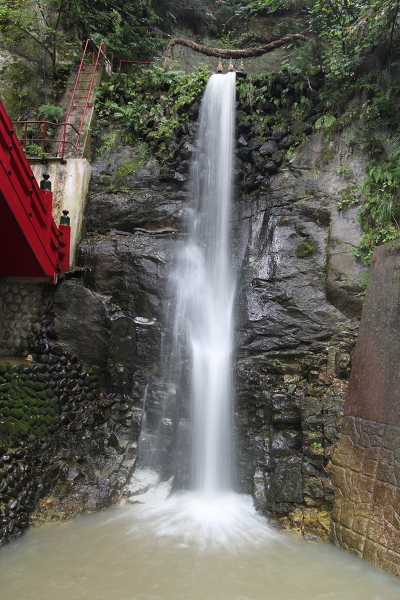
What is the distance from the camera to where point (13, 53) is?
12.3m

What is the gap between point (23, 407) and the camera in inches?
246

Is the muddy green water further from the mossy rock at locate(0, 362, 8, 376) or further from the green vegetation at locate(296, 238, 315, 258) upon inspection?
the green vegetation at locate(296, 238, 315, 258)

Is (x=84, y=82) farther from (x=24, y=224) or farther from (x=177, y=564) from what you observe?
(x=177, y=564)

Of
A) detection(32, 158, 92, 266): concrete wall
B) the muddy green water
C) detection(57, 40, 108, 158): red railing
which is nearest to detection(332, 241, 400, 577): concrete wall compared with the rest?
the muddy green water

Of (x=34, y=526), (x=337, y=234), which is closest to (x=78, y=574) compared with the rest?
(x=34, y=526)

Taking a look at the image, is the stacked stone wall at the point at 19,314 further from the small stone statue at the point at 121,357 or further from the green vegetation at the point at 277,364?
the green vegetation at the point at 277,364

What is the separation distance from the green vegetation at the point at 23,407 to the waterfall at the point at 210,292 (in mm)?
2466

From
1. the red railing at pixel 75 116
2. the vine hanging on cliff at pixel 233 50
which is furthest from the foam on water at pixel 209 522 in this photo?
the vine hanging on cliff at pixel 233 50

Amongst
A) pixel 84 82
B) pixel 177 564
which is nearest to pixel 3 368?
pixel 177 564

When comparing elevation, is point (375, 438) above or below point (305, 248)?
below

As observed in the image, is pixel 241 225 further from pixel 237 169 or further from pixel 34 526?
pixel 34 526

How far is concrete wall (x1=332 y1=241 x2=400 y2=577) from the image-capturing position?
4.41m

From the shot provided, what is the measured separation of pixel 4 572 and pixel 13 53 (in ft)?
45.8

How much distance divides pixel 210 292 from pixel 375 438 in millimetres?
4541
